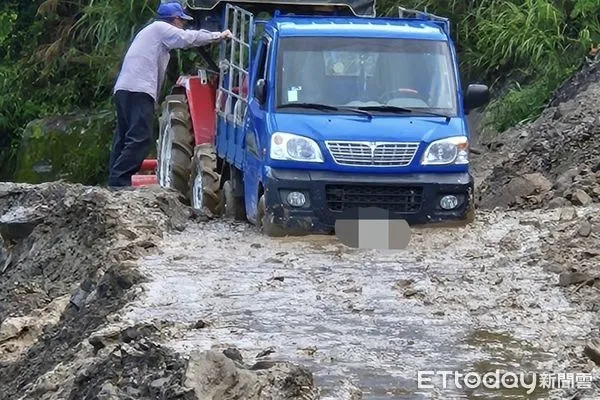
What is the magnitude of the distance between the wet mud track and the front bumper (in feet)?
0.48

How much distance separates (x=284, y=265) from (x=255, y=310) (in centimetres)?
148

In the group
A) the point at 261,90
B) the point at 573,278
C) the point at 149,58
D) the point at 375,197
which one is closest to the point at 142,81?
the point at 149,58

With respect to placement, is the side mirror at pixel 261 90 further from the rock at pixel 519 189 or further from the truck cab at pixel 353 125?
the rock at pixel 519 189

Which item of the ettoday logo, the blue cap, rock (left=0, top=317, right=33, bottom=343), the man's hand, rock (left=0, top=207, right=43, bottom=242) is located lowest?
rock (left=0, top=317, right=33, bottom=343)

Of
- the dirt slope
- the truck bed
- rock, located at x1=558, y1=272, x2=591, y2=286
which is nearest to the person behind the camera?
rock, located at x1=558, y1=272, x2=591, y2=286

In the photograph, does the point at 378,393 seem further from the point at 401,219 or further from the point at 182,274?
the point at 401,219

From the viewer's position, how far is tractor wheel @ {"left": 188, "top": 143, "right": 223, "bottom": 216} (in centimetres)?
1314

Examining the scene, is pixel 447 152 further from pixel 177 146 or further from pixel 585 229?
pixel 177 146

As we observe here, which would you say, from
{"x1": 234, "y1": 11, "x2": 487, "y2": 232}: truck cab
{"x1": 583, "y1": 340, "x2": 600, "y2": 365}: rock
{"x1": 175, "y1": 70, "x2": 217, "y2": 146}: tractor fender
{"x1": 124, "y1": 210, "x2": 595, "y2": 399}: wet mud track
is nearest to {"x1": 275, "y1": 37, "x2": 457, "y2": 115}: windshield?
{"x1": 234, "y1": 11, "x2": 487, "y2": 232}: truck cab

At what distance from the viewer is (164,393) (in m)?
6.55

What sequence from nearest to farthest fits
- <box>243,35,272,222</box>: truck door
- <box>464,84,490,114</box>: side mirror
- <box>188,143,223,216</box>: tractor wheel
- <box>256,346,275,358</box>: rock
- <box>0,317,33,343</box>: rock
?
<box>256,346,275,358</box>: rock → <box>0,317,33,343</box>: rock → <box>243,35,272,222</box>: truck door → <box>464,84,490,114</box>: side mirror → <box>188,143,223,216</box>: tractor wheel

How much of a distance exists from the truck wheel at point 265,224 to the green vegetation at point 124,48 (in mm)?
7089

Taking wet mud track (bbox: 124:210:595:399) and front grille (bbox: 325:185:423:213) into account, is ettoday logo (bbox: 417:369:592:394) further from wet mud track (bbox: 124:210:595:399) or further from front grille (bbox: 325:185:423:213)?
front grille (bbox: 325:185:423:213)

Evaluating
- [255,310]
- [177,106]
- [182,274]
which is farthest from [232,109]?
[255,310]
